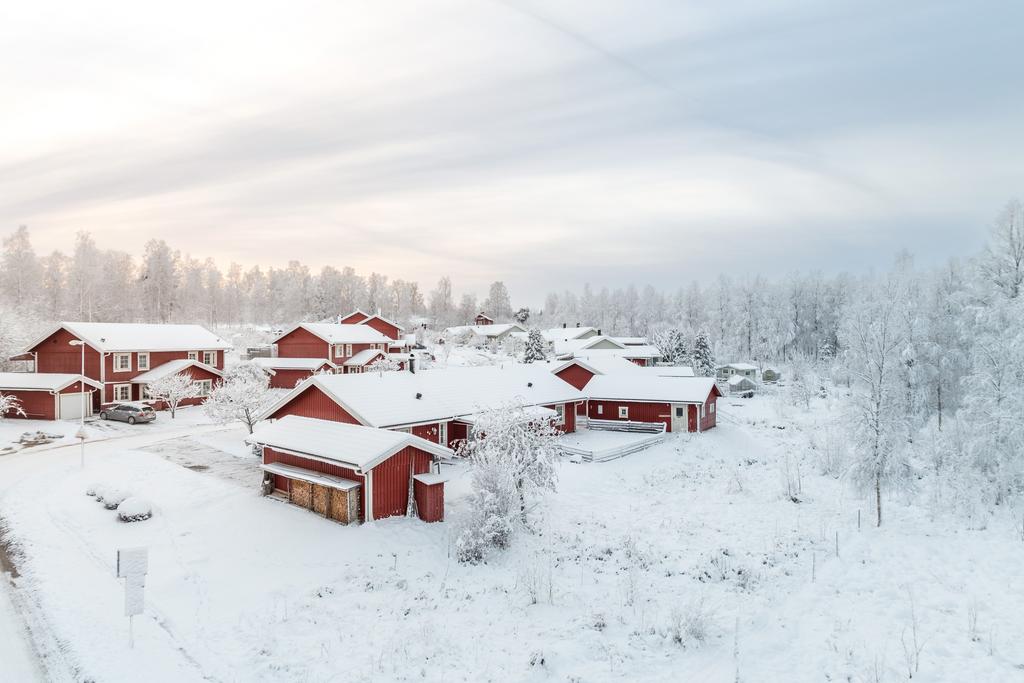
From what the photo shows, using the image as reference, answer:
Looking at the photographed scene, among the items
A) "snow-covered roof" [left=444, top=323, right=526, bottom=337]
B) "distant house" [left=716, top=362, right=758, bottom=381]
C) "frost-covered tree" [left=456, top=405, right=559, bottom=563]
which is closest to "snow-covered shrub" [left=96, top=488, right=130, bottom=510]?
"frost-covered tree" [left=456, top=405, right=559, bottom=563]

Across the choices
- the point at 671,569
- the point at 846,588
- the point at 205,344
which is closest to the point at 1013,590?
the point at 846,588

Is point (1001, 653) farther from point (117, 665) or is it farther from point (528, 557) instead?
point (117, 665)

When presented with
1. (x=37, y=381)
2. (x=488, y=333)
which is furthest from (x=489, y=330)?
(x=37, y=381)

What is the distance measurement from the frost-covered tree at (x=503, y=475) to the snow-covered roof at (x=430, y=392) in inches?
110

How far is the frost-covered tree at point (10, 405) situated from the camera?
35625 mm

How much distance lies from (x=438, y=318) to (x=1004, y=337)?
137695 millimetres

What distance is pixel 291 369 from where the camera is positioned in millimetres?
54594

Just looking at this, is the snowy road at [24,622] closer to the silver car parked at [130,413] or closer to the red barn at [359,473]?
the red barn at [359,473]

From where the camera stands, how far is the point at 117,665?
1134 centimetres

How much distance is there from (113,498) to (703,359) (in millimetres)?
67423

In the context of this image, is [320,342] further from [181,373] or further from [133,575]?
[133,575]

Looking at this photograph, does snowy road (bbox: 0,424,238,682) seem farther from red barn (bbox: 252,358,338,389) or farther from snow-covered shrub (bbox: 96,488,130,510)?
red barn (bbox: 252,358,338,389)

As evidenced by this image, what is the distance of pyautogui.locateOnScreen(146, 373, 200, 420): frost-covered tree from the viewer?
4141 centimetres

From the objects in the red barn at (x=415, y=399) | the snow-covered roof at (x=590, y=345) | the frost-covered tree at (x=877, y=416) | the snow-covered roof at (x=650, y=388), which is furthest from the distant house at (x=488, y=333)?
the frost-covered tree at (x=877, y=416)
